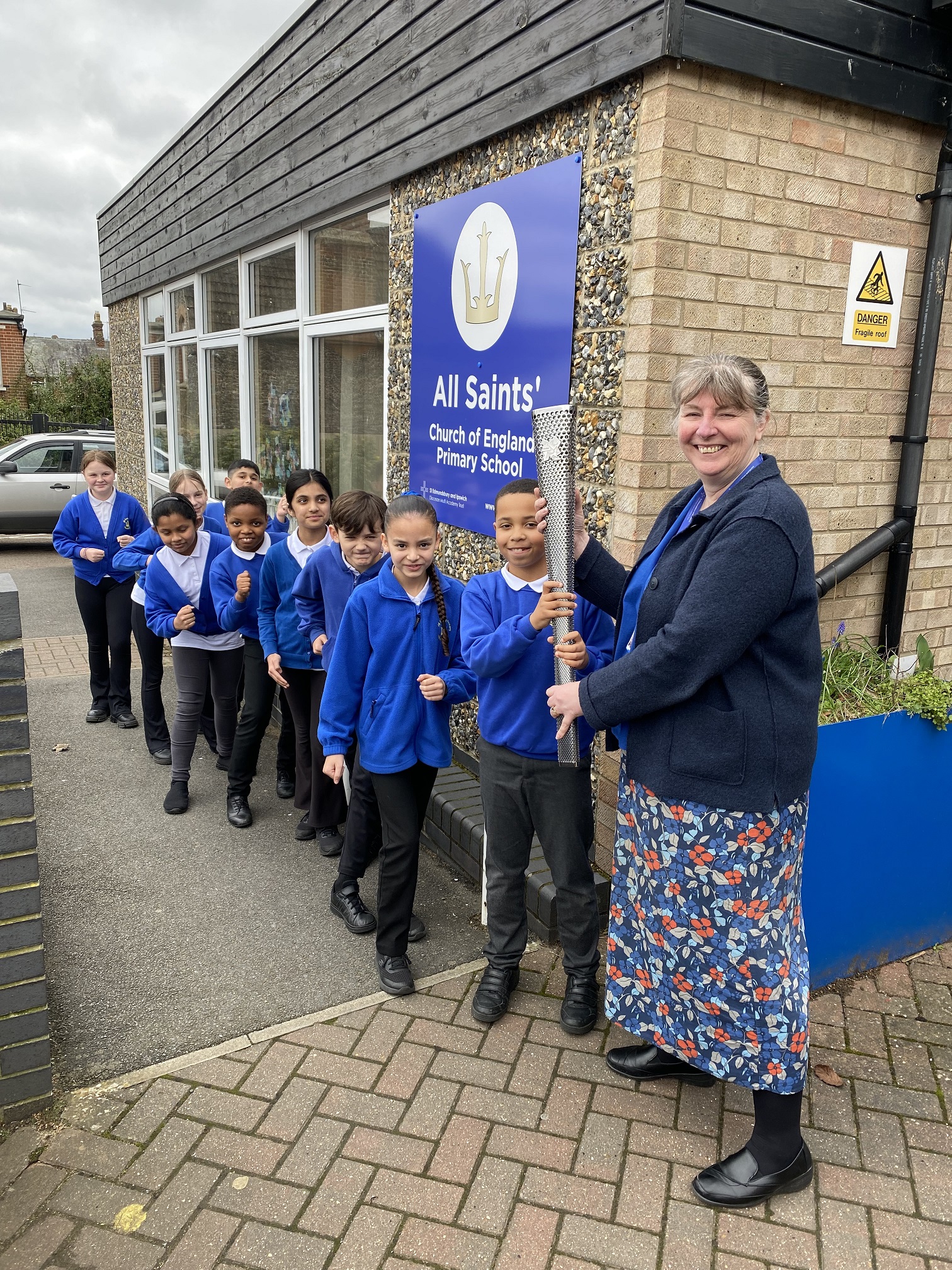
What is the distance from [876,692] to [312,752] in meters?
2.44

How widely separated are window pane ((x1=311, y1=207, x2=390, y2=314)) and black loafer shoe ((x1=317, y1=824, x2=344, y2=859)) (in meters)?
3.09

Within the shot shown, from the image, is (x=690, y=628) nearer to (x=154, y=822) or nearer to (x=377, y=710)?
(x=377, y=710)

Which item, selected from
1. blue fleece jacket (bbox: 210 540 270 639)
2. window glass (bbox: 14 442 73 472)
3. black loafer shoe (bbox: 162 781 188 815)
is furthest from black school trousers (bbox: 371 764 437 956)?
window glass (bbox: 14 442 73 472)

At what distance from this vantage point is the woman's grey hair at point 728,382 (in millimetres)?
2088

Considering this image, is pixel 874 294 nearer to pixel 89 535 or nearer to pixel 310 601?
pixel 310 601

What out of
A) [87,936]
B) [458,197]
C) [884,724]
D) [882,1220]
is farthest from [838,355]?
[87,936]

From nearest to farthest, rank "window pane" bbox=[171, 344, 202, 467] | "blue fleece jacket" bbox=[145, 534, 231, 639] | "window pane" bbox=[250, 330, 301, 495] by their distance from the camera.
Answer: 1. "blue fleece jacket" bbox=[145, 534, 231, 639]
2. "window pane" bbox=[250, 330, 301, 495]
3. "window pane" bbox=[171, 344, 202, 467]

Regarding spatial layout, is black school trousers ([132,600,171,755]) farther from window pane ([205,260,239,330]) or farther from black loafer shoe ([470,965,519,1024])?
window pane ([205,260,239,330])

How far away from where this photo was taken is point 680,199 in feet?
10.1

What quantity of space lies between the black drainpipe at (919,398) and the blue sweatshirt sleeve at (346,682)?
240 cm

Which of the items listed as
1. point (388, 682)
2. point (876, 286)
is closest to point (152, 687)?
point (388, 682)

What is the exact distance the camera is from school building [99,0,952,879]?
3090 millimetres

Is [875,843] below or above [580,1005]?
above

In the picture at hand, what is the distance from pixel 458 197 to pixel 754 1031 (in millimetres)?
3761
